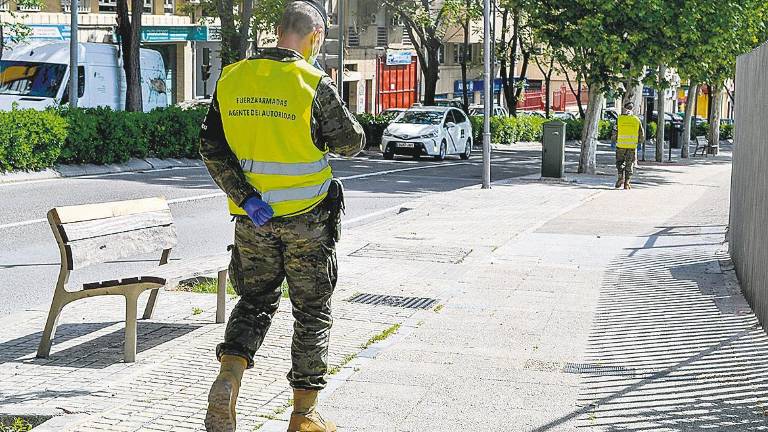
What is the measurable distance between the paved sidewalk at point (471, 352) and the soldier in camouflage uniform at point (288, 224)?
483 mm

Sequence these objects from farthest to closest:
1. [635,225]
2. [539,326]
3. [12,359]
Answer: [635,225] → [539,326] → [12,359]

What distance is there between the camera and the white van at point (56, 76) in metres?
30.1

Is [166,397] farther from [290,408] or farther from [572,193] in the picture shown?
[572,193]

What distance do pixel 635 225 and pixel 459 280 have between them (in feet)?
21.2

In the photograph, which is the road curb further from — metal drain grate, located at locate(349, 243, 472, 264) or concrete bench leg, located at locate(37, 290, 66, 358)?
concrete bench leg, located at locate(37, 290, 66, 358)

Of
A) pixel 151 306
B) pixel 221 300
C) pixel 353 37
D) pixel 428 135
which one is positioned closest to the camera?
pixel 221 300

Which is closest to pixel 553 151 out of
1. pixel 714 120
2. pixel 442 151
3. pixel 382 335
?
pixel 442 151

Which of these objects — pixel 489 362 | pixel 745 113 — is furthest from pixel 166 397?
pixel 745 113

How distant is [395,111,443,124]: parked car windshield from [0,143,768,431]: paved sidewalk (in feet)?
67.9

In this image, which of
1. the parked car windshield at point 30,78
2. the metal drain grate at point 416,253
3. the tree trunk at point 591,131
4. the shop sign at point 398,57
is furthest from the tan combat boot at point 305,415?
the shop sign at point 398,57

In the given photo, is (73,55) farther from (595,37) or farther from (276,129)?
(276,129)

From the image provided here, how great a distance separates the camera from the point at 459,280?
10.8 metres

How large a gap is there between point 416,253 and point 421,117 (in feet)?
72.2

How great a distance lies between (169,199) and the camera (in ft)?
59.9
